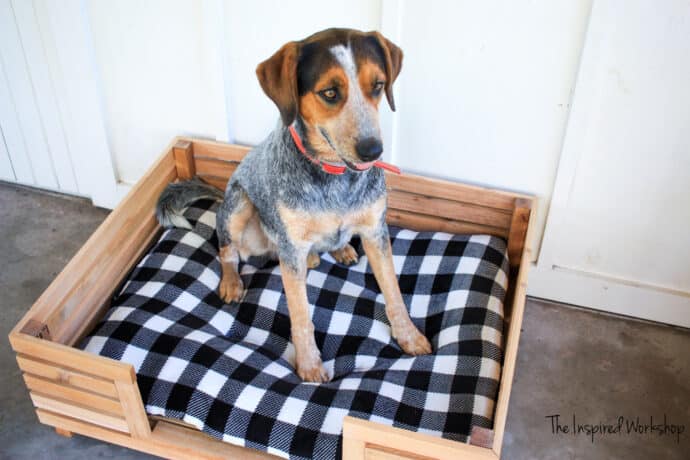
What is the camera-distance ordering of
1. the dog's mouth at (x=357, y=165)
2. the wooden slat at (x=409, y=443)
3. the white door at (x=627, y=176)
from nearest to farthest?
the wooden slat at (x=409, y=443), the dog's mouth at (x=357, y=165), the white door at (x=627, y=176)

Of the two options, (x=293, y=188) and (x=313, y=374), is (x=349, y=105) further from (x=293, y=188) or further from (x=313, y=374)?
(x=313, y=374)

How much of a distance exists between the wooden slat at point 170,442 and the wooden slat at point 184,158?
1111 mm

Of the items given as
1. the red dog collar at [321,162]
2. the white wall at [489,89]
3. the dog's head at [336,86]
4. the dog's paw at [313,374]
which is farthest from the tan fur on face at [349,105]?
the dog's paw at [313,374]

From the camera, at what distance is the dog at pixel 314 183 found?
1.74 m

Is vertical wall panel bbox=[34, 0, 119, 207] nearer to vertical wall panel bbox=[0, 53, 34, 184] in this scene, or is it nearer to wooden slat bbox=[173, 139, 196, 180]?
vertical wall panel bbox=[0, 53, 34, 184]

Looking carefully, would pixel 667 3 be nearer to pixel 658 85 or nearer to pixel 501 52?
pixel 658 85

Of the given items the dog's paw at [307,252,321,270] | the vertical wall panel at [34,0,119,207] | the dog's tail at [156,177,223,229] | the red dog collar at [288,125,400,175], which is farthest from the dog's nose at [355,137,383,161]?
the vertical wall panel at [34,0,119,207]

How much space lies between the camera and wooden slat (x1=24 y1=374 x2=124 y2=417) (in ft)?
6.40

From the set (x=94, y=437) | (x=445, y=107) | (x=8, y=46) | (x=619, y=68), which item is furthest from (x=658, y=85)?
(x=8, y=46)

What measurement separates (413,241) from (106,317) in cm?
113

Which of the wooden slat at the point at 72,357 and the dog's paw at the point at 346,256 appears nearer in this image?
the wooden slat at the point at 72,357

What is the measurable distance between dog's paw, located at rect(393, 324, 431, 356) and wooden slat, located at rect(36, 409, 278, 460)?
1.83 feet

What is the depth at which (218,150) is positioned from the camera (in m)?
2.78

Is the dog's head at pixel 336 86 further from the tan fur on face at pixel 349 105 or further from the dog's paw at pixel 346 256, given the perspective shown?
the dog's paw at pixel 346 256
